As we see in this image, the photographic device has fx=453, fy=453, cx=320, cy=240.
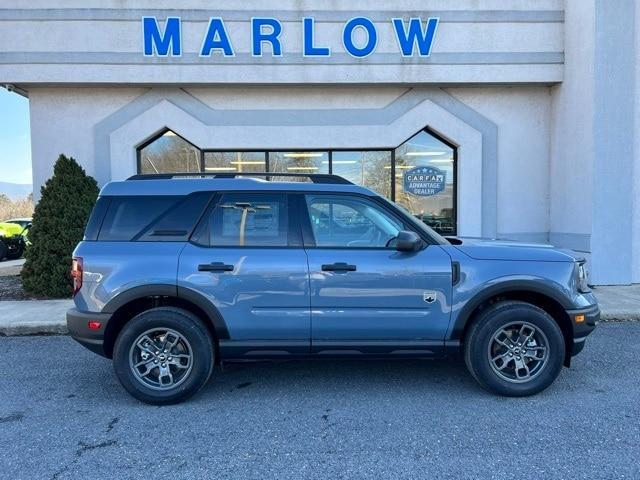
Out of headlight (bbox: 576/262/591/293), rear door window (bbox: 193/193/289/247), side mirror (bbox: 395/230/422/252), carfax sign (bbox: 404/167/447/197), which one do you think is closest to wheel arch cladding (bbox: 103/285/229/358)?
rear door window (bbox: 193/193/289/247)

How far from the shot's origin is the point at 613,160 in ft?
26.6

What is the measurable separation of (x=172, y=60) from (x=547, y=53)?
7.38 m

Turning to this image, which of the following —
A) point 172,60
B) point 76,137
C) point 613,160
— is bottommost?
point 613,160

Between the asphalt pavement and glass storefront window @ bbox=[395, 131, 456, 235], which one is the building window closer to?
glass storefront window @ bbox=[395, 131, 456, 235]

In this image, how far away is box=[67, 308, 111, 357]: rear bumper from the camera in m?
3.83

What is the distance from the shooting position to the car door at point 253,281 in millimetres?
3814

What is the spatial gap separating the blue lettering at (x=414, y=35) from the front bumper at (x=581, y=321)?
6.58m

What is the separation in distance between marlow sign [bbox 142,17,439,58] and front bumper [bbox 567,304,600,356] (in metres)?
A: 6.58

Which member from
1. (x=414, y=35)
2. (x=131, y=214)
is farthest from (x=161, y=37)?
(x=131, y=214)

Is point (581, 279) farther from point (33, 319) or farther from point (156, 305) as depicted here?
point (33, 319)

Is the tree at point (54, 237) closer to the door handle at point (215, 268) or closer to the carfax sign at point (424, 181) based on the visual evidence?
the door handle at point (215, 268)

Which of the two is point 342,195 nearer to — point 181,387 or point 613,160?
point 181,387

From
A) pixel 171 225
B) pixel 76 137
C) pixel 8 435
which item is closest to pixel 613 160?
pixel 171 225

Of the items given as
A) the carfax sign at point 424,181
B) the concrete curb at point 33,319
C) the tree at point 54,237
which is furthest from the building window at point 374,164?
the concrete curb at point 33,319
